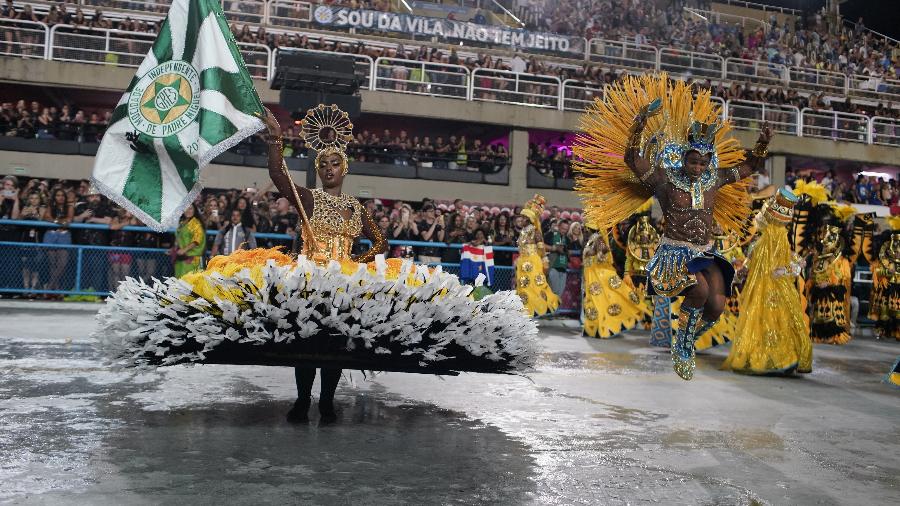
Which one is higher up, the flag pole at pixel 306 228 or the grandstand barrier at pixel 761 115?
the grandstand barrier at pixel 761 115

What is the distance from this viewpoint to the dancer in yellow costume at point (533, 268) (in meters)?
13.3

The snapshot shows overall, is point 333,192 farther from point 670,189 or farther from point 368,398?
point 670,189

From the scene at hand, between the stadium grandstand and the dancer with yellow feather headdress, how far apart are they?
6.95 m

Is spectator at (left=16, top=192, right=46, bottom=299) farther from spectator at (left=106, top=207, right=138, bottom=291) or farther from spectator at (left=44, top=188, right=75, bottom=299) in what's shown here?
spectator at (left=106, top=207, right=138, bottom=291)

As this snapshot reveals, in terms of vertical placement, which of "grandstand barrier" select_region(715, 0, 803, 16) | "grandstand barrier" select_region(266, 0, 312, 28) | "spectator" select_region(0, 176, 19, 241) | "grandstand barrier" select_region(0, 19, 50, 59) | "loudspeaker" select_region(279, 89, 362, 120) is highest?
"grandstand barrier" select_region(715, 0, 803, 16)

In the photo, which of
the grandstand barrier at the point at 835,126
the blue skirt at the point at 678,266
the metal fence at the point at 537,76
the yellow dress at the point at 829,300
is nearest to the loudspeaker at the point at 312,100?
the blue skirt at the point at 678,266

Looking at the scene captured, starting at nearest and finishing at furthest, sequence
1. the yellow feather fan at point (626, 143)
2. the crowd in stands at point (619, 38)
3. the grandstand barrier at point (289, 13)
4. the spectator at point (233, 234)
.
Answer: the yellow feather fan at point (626, 143) < the spectator at point (233, 234) < the crowd in stands at point (619, 38) < the grandstand barrier at point (289, 13)

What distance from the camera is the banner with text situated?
22797 millimetres

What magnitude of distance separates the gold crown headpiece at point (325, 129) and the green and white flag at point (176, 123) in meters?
0.82

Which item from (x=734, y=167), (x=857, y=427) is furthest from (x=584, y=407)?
(x=734, y=167)

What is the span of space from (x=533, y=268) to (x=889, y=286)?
6.50m

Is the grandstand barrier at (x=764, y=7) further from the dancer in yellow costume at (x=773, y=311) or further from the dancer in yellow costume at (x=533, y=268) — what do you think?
the dancer in yellow costume at (x=773, y=311)

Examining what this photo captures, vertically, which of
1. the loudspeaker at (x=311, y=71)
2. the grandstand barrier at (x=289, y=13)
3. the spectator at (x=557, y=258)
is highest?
the grandstand barrier at (x=289, y=13)

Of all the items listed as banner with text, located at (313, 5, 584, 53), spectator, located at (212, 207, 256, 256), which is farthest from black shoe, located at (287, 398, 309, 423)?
banner with text, located at (313, 5, 584, 53)
